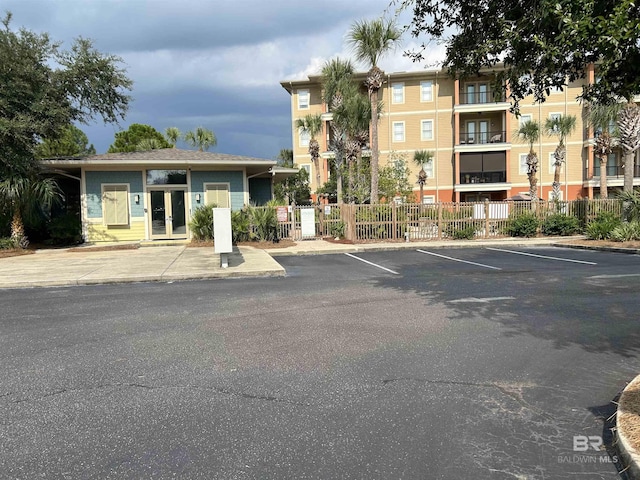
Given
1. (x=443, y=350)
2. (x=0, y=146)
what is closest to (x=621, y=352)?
(x=443, y=350)

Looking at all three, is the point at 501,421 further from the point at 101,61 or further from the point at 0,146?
the point at 101,61

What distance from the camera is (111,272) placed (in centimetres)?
1145

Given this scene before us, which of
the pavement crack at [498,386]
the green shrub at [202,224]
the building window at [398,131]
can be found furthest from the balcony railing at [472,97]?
the pavement crack at [498,386]

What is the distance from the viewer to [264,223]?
760 inches

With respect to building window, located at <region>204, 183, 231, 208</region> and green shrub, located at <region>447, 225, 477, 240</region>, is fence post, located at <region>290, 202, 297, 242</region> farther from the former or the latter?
green shrub, located at <region>447, 225, 477, 240</region>

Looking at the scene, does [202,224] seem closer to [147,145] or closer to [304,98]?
[147,145]

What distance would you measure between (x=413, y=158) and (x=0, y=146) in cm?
3159

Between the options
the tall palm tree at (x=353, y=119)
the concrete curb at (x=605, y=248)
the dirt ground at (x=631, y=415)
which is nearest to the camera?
the dirt ground at (x=631, y=415)

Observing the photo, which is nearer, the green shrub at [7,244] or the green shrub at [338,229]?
the green shrub at [7,244]

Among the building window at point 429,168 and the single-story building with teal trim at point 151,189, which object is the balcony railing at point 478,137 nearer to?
the building window at point 429,168

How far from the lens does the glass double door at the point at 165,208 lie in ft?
67.4

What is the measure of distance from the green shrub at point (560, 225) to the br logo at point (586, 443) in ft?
68.6

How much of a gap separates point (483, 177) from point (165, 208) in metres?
29.1

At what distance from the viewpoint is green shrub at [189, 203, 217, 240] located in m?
19.0
